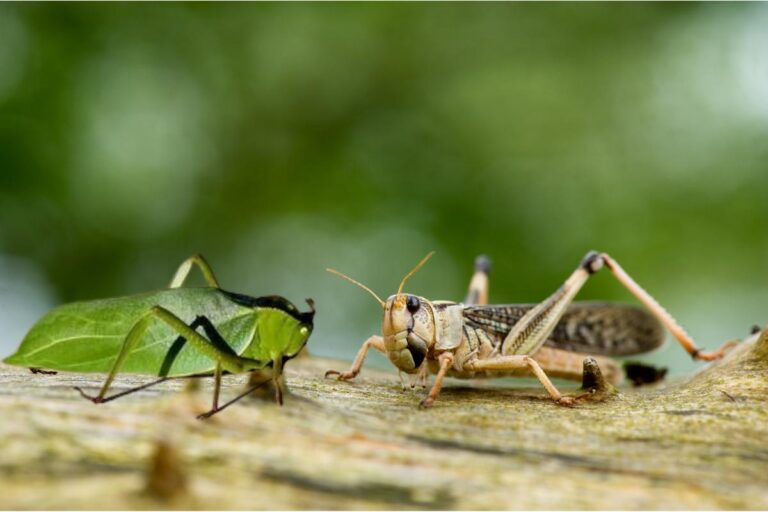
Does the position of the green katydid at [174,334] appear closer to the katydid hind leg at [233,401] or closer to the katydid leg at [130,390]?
the katydid leg at [130,390]

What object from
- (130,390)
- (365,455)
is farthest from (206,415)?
(130,390)

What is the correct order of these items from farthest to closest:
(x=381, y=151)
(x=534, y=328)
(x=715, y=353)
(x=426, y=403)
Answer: (x=381, y=151) → (x=534, y=328) → (x=715, y=353) → (x=426, y=403)

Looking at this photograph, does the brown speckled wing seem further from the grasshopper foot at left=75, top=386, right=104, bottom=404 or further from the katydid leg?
the grasshopper foot at left=75, top=386, right=104, bottom=404

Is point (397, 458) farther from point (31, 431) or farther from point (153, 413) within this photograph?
point (31, 431)

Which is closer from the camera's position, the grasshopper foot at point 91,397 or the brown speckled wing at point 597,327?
the grasshopper foot at point 91,397

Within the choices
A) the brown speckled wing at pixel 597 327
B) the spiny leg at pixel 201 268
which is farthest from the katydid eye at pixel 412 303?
the spiny leg at pixel 201 268

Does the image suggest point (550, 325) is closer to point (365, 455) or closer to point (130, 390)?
point (130, 390)
